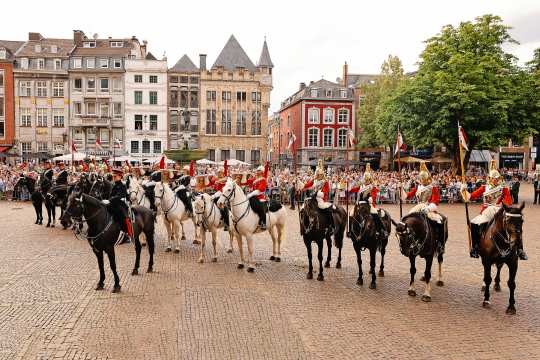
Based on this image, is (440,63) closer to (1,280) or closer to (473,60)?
(473,60)

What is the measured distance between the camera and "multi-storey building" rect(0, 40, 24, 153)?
60.5m

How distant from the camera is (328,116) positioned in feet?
239

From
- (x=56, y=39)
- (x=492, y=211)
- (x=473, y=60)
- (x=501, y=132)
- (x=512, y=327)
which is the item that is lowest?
(x=512, y=327)

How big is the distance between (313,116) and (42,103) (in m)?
36.6

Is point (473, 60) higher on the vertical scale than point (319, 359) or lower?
higher

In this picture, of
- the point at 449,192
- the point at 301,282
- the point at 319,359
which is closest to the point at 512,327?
the point at 319,359

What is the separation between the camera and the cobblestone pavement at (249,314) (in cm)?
814

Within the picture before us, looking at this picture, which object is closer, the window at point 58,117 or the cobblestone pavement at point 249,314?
the cobblestone pavement at point 249,314

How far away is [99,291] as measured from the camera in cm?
1141

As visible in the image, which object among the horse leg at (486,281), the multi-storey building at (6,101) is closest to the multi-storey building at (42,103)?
the multi-storey building at (6,101)

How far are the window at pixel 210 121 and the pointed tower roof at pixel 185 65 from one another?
230 inches

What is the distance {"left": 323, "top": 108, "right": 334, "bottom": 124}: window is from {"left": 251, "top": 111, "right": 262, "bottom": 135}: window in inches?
448

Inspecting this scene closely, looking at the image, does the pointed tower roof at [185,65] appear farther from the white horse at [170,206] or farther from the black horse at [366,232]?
the black horse at [366,232]

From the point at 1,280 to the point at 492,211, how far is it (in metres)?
11.9
